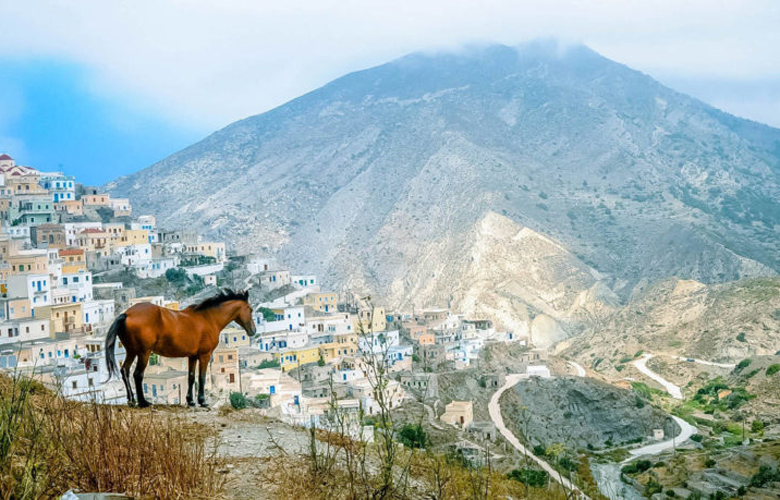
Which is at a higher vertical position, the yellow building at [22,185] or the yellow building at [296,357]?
the yellow building at [22,185]

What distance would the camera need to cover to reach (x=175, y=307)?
26891 millimetres

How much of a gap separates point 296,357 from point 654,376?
67.1 feet

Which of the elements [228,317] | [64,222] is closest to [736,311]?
[64,222]

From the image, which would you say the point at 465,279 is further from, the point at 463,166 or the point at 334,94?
the point at 334,94

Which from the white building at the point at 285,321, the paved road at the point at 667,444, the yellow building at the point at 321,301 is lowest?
the paved road at the point at 667,444

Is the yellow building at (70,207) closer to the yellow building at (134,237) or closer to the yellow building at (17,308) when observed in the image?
the yellow building at (134,237)

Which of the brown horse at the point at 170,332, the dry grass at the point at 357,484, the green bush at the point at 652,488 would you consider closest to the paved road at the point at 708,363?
the green bush at the point at 652,488

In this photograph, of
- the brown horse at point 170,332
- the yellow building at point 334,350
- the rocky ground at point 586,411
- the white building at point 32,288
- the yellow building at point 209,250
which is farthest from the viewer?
the yellow building at point 209,250

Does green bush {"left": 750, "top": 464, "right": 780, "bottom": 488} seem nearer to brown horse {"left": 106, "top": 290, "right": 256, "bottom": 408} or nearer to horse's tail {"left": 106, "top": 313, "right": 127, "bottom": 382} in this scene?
brown horse {"left": 106, "top": 290, "right": 256, "bottom": 408}

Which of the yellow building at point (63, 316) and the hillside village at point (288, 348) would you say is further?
the yellow building at point (63, 316)

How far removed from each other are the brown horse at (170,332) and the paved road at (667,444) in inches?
878

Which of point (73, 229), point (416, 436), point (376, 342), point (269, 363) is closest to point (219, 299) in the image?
point (416, 436)

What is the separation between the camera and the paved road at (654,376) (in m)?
35.8

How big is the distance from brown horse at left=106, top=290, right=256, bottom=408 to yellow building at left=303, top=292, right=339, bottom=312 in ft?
99.4
